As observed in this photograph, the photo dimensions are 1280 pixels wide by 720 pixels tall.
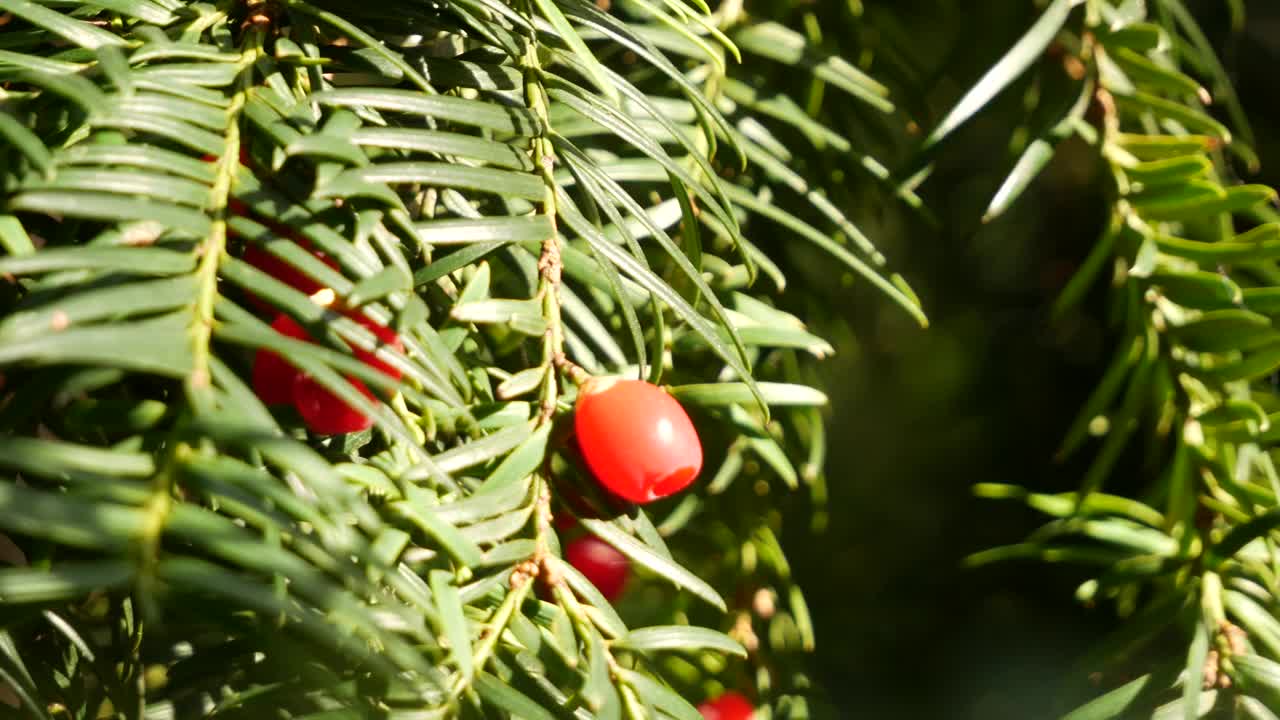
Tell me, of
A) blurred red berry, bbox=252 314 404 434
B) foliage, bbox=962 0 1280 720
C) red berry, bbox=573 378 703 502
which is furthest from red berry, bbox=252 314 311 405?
foliage, bbox=962 0 1280 720

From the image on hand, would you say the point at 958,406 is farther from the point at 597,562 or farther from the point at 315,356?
the point at 315,356

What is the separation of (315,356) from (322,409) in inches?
2.4

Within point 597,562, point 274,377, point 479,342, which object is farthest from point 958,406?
point 274,377

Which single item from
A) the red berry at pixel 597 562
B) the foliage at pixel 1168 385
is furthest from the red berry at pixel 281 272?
the foliage at pixel 1168 385

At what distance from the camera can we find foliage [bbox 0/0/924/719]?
258 millimetres

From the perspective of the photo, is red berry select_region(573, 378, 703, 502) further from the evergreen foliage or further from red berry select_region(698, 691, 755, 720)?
red berry select_region(698, 691, 755, 720)

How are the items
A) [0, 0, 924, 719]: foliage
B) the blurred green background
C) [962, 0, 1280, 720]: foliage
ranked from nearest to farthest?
[0, 0, 924, 719]: foliage → [962, 0, 1280, 720]: foliage → the blurred green background

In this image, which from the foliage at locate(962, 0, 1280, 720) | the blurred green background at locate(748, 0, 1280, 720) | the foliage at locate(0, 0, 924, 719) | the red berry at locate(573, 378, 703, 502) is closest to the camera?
the foliage at locate(0, 0, 924, 719)

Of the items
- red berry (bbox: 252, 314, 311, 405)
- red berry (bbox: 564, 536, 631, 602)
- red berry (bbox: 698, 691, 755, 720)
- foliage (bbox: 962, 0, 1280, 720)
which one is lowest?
red berry (bbox: 698, 691, 755, 720)

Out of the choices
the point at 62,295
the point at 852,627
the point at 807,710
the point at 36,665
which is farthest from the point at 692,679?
the point at 62,295

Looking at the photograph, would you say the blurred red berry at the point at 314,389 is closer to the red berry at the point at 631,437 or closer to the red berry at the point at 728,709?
the red berry at the point at 631,437

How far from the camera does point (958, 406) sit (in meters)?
0.80

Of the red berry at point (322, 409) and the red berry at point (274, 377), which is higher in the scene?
the red berry at point (322, 409)

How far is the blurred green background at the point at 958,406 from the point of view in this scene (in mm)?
717
